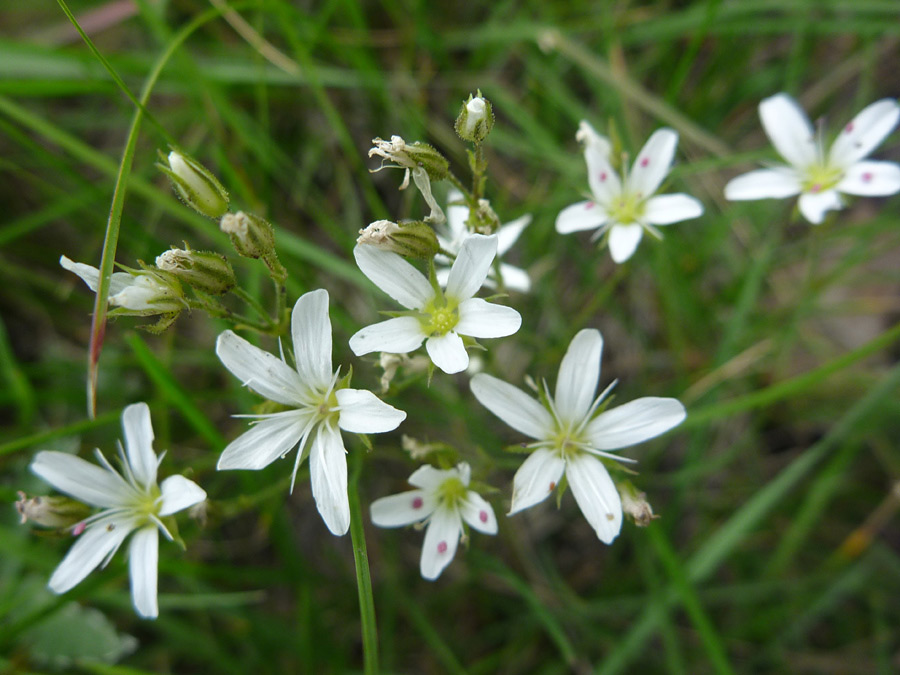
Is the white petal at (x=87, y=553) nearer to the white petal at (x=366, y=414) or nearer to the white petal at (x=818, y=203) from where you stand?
the white petal at (x=366, y=414)

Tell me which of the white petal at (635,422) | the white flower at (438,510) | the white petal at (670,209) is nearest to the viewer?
the white petal at (635,422)

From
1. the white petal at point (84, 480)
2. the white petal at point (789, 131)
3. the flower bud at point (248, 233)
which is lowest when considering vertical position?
the white petal at point (84, 480)

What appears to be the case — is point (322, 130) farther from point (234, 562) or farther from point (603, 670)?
point (603, 670)

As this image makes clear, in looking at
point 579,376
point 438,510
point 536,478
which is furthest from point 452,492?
point 579,376

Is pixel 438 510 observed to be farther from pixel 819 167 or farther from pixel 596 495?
pixel 819 167

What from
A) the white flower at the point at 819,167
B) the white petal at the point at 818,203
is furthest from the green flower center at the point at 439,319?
the white petal at the point at 818,203
